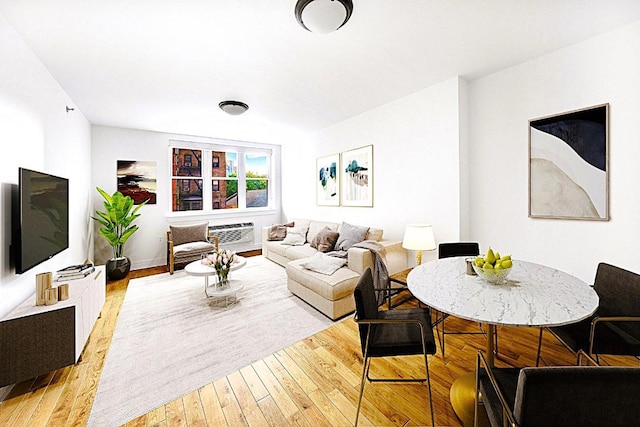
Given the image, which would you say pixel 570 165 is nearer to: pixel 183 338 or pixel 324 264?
pixel 324 264

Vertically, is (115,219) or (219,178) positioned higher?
(219,178)

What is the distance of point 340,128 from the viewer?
4.95m

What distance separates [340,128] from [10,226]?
171 inches

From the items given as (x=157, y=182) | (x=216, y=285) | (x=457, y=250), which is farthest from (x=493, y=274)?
(x=157, y=182)

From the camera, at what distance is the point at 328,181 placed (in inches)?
208

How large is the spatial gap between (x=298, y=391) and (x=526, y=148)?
3.19 m

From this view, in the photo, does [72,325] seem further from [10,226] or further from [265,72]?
[265,72]

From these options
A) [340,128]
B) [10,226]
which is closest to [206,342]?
[10,226]

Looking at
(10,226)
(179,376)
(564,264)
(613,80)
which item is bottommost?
(179,376)

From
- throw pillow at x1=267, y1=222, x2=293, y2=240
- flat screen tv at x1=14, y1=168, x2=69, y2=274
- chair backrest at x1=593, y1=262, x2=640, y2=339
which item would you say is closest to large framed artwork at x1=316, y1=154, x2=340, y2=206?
A: throw pillow at x1=267, y1=222, x2=293, y2=240

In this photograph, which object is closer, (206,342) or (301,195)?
(206,342)

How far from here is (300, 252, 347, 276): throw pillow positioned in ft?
10.5

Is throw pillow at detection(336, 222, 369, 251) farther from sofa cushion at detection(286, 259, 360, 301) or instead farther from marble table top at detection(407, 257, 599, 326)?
marble table top at detection(407, 257, 599, 326)

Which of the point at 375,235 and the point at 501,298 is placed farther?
the point at 375,235
